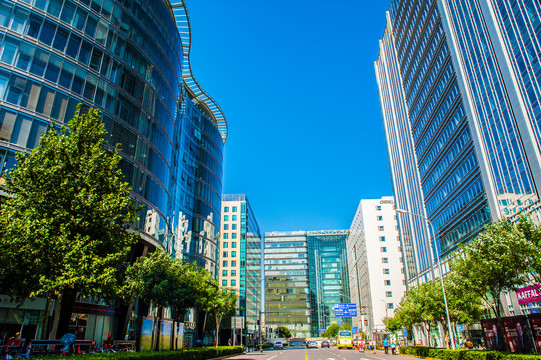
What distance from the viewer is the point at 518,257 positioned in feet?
65.1

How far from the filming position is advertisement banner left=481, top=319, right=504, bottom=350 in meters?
23.2

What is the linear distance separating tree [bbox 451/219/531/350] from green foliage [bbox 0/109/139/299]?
19.7 m

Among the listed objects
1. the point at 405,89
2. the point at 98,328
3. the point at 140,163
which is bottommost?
the point at 98,328

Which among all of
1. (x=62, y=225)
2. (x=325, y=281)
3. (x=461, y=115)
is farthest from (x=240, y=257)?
(x=325, y=281)

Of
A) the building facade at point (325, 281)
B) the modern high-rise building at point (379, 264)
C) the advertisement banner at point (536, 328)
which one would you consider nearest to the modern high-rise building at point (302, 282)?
the building facade at point (325, 281)

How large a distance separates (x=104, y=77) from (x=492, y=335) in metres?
36.8

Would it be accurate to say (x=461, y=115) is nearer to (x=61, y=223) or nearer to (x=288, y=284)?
(x=61, y=223)

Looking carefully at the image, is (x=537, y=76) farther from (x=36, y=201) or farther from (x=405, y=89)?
(x=405, y=89)

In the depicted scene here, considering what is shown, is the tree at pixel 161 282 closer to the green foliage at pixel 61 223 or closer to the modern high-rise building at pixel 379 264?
the green foliage at pixel 61 223

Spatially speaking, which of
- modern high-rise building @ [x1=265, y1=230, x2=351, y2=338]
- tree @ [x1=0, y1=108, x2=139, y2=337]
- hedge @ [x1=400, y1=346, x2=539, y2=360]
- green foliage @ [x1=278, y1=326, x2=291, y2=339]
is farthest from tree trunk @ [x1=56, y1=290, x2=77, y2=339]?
green foliage @ [x1=278, y1=326, x2=291, y2=339]

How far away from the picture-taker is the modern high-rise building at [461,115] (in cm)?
3178

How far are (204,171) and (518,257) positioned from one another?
57318 mm

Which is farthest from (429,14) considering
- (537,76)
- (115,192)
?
(115,192)

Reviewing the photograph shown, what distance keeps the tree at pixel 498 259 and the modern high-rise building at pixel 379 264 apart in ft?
225
